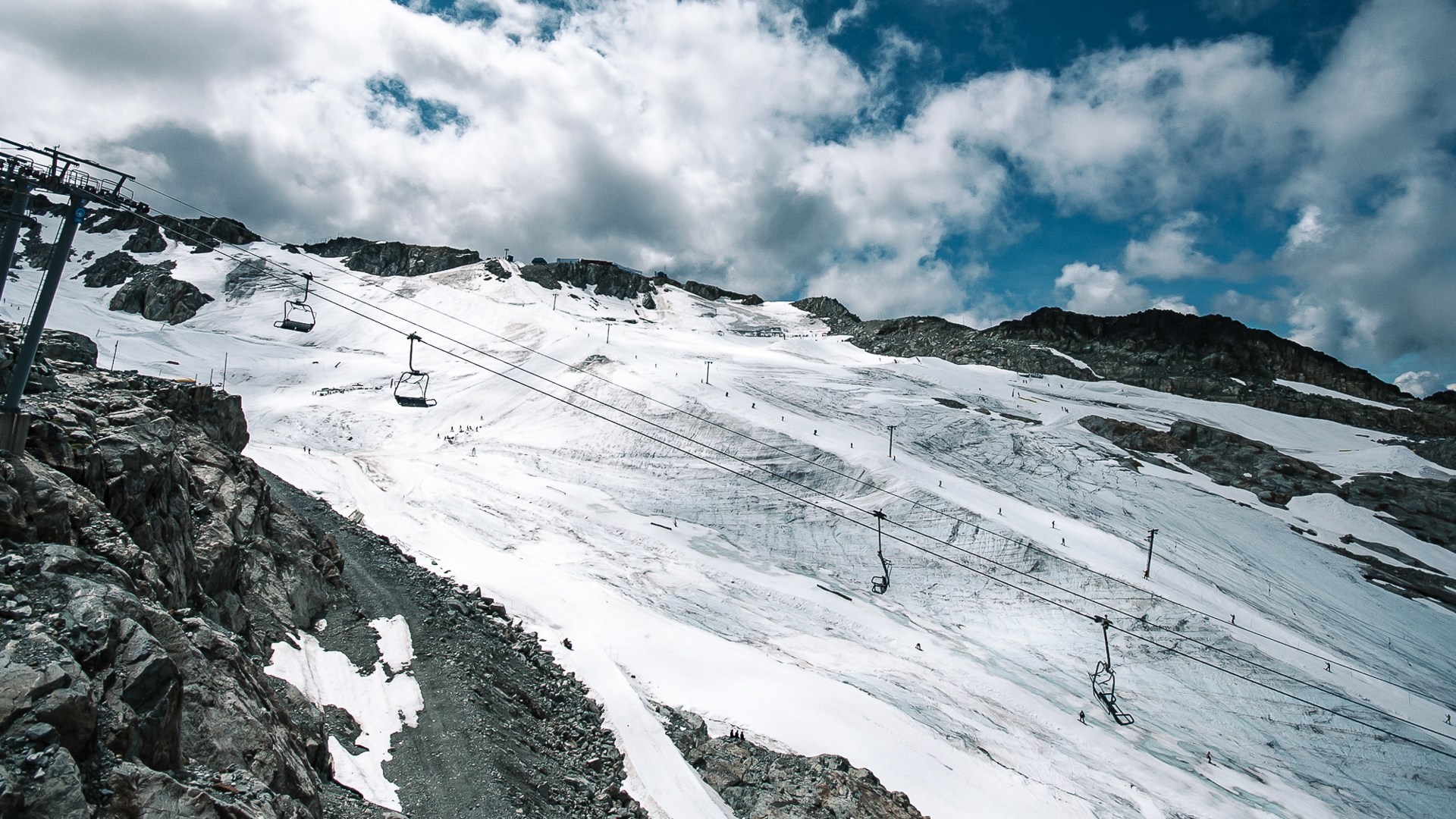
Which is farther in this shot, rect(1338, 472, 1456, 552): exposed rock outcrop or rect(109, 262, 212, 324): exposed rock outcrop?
rect(109, 262, 212, 324): exposed rock outcrop

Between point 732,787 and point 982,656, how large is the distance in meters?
24.3

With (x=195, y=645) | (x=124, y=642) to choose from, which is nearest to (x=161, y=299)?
(x=195, y=645)

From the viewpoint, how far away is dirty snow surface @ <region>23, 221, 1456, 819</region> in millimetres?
23844

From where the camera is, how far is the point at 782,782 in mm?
16516

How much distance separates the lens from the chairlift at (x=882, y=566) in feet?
140

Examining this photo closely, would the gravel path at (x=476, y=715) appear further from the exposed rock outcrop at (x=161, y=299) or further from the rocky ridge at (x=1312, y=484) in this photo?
the exposed rock outcrop at (x=161, y=299)

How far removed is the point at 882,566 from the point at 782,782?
2986cm

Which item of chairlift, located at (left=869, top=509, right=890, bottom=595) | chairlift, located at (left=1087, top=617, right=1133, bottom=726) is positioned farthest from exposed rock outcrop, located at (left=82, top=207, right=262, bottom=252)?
chairlift, located at (left=1087, top=617, right=1133, bottom=726)

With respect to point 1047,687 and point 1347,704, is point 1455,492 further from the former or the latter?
point 1047,687

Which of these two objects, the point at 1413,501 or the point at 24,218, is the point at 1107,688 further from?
the point at 1413,501

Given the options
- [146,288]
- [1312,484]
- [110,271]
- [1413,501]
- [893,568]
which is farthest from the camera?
[110,271]

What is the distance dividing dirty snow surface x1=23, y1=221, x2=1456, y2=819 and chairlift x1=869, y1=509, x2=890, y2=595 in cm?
43

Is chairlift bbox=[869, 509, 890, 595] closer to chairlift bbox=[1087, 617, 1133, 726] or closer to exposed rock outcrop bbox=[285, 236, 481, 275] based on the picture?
chairlift bbox=[1087, 617, 1133, 726]

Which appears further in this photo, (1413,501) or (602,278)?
(602,278)
